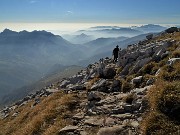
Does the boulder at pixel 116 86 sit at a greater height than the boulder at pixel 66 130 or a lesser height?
greater

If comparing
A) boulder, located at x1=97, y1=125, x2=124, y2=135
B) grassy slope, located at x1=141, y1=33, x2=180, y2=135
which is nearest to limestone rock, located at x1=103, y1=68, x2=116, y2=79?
grassy slope, located at x1=141, y1=33, x2=180, y2=135

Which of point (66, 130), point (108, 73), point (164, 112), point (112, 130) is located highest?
point (164, 112)

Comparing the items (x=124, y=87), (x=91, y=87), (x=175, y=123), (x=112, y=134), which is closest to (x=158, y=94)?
(x=175, y=123)

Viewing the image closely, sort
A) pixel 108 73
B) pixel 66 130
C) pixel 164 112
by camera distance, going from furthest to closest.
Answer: pixel 108 73 → pixel 66 130 → pixel 164 112

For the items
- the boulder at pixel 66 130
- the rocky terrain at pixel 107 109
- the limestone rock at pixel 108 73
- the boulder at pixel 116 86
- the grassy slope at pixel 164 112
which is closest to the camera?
the grassy slope at pixel 164 112

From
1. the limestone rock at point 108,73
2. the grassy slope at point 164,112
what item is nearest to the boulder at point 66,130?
the grassy slope at point 164,112

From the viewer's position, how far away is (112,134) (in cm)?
1662

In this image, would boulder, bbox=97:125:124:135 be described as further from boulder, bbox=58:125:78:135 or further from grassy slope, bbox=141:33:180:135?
boulder, bbox=58:125:78:135

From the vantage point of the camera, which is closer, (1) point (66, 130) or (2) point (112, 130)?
(2) point (112, 130)

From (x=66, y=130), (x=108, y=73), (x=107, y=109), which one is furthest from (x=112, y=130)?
(x=108, y=73)

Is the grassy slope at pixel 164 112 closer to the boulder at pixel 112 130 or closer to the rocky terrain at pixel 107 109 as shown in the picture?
the rocky terrain at pixel 107 109

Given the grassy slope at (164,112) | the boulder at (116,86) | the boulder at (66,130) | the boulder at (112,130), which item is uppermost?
the grassy slope at (164,112)

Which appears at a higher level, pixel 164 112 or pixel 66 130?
pixel 164 112

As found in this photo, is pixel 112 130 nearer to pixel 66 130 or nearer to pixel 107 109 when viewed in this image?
pixel 66 130
